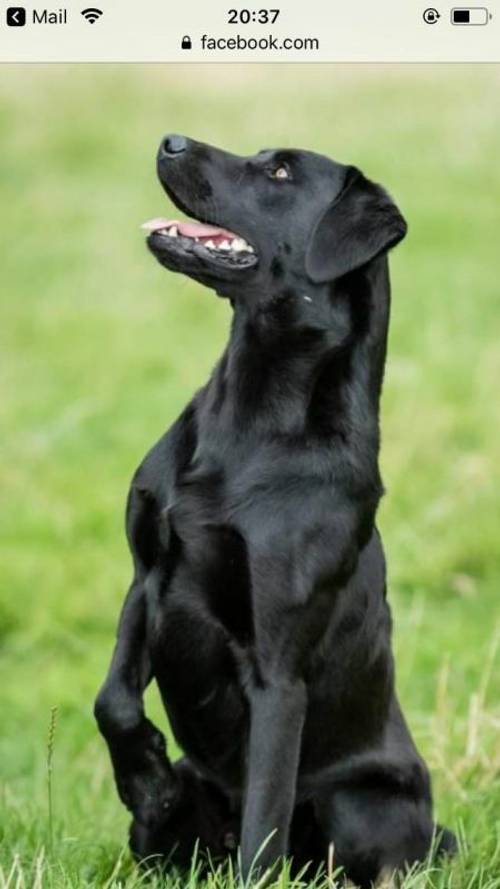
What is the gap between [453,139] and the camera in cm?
1222

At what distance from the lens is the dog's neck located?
441 centimetres

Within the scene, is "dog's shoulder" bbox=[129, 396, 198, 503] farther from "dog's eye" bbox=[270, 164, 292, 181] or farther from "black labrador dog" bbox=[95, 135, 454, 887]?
"dog's eye" bbox=[270, 164, 292, 181]

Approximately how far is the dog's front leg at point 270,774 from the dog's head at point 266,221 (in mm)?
1021

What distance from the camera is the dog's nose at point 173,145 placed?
14.6 feet

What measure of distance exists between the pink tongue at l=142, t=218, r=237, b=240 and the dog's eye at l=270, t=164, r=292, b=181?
21 cm

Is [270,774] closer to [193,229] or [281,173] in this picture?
[193,229]

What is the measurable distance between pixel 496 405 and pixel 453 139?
3201 mm

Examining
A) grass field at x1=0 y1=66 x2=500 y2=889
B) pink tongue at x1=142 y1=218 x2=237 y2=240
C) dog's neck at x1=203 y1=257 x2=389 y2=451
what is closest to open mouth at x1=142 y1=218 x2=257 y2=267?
pink tongue at x1=142 y1=218 x2=237 y2=240

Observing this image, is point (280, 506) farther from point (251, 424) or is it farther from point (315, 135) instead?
point (315, 135)

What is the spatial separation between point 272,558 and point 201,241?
33.1 inches

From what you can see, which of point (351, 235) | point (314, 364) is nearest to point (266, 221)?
point (351, 235)

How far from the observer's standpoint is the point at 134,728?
14.6 feet
